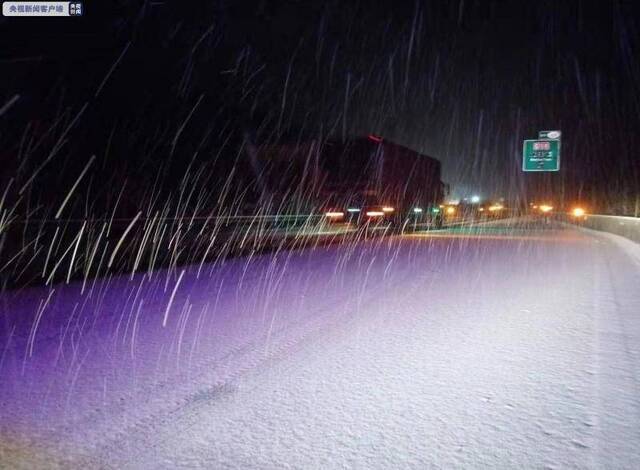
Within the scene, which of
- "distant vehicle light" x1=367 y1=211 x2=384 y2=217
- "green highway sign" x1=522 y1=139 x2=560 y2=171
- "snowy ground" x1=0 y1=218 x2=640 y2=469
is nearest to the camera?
"snowy ground" x1=0 y1=218 x2=640 y2=469

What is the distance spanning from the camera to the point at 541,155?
128 feet

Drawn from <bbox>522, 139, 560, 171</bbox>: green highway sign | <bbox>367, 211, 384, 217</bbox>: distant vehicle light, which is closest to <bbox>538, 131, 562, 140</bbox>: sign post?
<bbox>522, 139, 560, 171</bbox>: green highway sign

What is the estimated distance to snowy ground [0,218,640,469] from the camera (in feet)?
10.00

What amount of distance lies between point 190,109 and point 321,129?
943cm

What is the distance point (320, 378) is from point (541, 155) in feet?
130

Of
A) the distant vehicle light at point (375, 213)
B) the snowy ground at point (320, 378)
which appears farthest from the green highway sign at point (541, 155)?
the snowy ground at point (320, 378)

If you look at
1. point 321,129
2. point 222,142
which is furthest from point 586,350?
point 321,129

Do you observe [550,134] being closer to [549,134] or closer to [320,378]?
[549,134]

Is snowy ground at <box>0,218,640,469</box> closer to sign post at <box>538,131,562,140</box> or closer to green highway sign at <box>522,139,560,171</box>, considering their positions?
green highway sign at <box>522,139,560,171</box>

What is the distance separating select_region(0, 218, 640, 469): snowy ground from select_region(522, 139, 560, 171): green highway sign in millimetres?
33109

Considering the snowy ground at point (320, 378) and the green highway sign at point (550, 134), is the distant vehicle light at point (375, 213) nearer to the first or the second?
the green highway sign at point (550, 134)

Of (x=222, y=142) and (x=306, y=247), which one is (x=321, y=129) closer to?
(x=222, y=142)

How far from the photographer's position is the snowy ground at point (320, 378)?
305 centimetres

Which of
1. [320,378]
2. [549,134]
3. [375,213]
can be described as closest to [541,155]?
[549,134]
